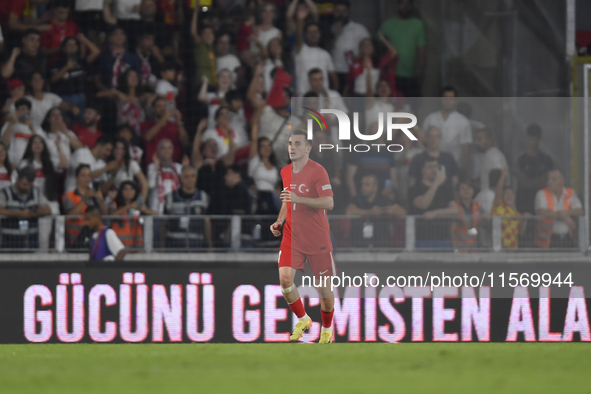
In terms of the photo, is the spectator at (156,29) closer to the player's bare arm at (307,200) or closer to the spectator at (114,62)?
the spectator at (114,62)

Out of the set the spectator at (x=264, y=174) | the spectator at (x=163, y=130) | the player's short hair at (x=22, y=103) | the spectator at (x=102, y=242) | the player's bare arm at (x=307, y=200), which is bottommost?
the spectator at (x=102, y=242)

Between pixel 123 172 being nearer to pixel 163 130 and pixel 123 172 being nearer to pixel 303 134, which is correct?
pixel 163 130

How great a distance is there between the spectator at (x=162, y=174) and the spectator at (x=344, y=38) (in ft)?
5.62

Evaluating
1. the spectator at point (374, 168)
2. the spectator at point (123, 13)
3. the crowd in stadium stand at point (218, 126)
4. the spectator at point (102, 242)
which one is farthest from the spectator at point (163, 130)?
the spectator at point (374, 168)

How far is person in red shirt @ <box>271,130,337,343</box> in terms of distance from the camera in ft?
20.2

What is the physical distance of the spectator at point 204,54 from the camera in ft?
27.5

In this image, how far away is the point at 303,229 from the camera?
6.26m

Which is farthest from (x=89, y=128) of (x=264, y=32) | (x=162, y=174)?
(x=264, y=32)

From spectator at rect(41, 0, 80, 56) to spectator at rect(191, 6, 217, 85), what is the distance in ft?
3.86

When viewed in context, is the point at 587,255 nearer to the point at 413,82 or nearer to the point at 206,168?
the point at 413,82

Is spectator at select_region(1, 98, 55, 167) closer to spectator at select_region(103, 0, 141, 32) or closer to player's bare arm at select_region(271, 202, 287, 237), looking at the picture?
spectator at select_region(103, 0, 141, 32)

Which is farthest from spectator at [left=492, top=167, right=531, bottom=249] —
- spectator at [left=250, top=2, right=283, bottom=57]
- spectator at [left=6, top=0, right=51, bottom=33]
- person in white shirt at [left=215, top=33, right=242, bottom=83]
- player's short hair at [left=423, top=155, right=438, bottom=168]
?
spectator at [left=6, top=0, right=51, bottom=33]

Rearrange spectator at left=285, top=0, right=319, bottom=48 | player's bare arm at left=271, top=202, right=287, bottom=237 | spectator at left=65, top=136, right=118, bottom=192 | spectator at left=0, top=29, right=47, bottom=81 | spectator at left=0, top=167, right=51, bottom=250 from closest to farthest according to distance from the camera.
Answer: player's bare arm at left=271, top=202, right=287, bottom=237, spectator at left=0, top=167, right=51, bottom=250, spectator at left=65, top=136, right=118, bottom=192, spectator at left=0, top=29, right=47, bottom=81, spectator at left=285, top=0, right=319, bottom=48

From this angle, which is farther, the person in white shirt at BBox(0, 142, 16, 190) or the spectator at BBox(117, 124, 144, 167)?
the spectator at BBox(117, 124, 144, 167)
